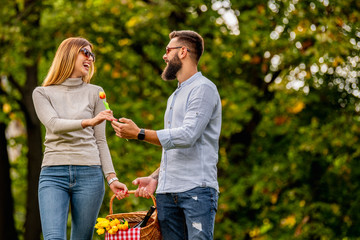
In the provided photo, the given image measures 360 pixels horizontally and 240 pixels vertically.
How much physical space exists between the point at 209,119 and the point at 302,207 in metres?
7.29

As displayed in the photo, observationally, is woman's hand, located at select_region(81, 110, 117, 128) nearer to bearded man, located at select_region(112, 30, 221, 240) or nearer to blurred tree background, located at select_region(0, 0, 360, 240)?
bearded man, located at select_region(112, 30, 221, 240)

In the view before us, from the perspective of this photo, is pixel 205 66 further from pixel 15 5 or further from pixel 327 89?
pixel 15 5

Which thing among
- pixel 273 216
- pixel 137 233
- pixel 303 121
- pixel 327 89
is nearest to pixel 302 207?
pixel 273 216

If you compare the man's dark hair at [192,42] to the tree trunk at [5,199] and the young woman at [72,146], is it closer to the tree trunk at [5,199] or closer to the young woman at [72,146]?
the young woman at [72,146]

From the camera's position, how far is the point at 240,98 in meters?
9.98

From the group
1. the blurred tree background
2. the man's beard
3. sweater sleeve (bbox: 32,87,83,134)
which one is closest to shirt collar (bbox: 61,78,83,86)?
sweater sleeve (bbox: 32,87,83,134)

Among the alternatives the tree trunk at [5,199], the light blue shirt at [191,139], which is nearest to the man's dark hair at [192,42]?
the light blue shirt at [191,139]

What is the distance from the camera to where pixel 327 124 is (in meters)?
9.84

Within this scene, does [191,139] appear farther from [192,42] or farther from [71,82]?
[71,82]

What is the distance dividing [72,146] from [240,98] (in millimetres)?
6582

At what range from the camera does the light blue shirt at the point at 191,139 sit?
331 cm

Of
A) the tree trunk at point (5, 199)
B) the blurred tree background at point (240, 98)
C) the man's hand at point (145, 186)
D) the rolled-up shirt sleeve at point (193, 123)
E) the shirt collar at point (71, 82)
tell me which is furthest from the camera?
the tree trunk at point (5, 199)

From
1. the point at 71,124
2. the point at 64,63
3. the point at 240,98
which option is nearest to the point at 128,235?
the point at 71,124

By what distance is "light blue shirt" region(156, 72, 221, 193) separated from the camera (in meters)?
3.31
